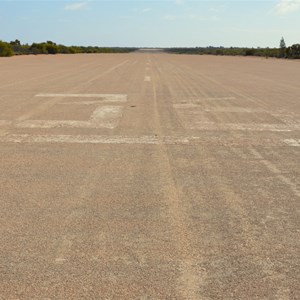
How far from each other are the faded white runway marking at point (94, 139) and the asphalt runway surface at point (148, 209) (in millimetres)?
40

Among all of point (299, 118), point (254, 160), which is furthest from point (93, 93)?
point (254, 160)

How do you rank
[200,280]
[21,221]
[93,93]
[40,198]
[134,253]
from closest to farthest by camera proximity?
1. [200,280]
2. [134,253]
3. [21,221]
4. [40,198]
5. [93,93]

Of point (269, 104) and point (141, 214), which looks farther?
point (269, 104)

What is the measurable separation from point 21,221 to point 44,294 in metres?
1.60

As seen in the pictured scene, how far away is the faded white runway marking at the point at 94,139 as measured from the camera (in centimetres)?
898

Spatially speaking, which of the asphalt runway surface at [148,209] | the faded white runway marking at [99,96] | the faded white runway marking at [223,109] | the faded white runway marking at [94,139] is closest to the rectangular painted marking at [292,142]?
the asphalt runway surface at [148,209]

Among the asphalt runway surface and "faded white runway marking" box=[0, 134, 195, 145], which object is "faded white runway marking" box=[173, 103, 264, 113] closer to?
the asphalt runway surface

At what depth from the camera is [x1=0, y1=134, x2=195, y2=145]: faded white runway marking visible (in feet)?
29.5

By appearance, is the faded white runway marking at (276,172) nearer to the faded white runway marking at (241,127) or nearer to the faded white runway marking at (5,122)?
the faded white runway marking at (241,127)

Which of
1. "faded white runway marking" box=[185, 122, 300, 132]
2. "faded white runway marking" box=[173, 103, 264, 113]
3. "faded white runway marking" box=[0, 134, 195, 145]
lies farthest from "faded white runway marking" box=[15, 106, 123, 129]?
"faded white runway marking" box=[173, 103, 264, 113]

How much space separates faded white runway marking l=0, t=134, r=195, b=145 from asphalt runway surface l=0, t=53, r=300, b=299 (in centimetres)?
4

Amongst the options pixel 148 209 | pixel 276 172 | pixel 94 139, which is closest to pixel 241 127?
pixel 94 139

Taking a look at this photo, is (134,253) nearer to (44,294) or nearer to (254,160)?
(44,294)

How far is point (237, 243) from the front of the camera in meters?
4.53
